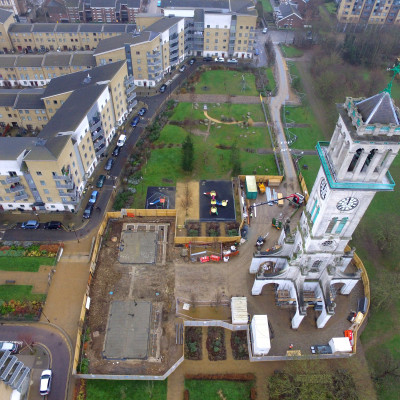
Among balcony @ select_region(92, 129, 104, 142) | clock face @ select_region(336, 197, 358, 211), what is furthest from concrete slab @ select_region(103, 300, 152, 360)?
balcony @ select_region(92, 129, 104, 142)

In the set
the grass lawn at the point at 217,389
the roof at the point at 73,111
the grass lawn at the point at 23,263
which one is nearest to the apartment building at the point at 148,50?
the roof at the point at 73,111

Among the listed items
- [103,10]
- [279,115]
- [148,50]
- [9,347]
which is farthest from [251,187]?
[103,10]

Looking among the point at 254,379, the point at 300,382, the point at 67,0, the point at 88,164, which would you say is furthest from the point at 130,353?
the point at 67,0

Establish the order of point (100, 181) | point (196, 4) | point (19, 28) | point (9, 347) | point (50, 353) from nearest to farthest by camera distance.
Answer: point (9, 347) → point (50, 353) → point (100, 181) → point (19, 28) → point (196, 4)

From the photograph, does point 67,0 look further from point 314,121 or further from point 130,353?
point 130,353

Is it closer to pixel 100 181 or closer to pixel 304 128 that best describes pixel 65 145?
pixel 100 181

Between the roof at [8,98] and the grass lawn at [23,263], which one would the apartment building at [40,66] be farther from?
the grass lawn at [23,263]
